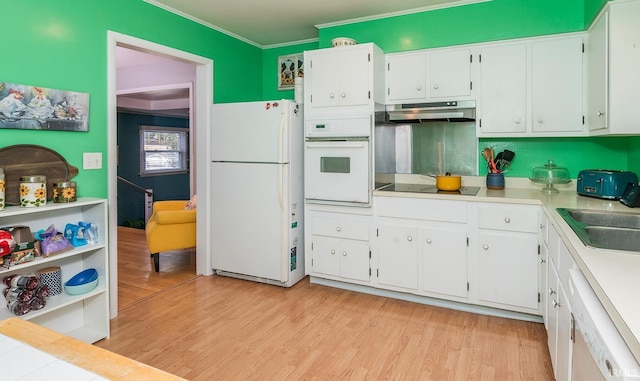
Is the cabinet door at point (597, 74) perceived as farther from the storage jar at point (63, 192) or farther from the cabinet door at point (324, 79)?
the storage jar at point (63, 192)

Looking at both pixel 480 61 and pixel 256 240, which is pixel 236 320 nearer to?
pixel 256 240

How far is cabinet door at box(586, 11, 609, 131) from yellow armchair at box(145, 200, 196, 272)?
355 centimetres

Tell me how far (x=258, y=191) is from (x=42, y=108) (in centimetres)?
169

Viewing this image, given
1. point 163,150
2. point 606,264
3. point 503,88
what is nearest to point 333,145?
point 503,88

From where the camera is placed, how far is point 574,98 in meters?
2.78

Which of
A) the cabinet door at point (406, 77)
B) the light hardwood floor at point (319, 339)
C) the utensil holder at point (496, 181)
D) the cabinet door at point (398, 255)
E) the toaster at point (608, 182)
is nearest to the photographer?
the light hardwood floor at point (319, 339)

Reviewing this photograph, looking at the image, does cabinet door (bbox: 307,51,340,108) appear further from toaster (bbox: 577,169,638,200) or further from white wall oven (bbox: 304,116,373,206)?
toaster (bbox: 577,169,638,200)

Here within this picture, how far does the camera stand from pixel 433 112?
3129 millimetres

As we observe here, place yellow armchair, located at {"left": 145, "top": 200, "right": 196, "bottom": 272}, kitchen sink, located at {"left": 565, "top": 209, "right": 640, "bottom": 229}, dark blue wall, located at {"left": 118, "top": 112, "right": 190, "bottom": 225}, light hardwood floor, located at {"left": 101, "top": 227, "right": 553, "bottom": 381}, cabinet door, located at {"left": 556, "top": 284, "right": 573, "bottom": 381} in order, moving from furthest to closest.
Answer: dark blue wall, located at {"left": 118, "top": 112, "right": 190, "bottom": 225}
yellow armchair, located at {"left": 145, "top": 200, "right": 196, "bottom": 272}
light hardwood floor, located at {"left": 101, "top": 227, "right": 553, "bottom": 381}
kitchen sink, located at {"left": 565, "top": 209, "right": 640, "bottom": 229}
cabinet door, located at {"left": 556, "top": 284, "right": 573, "bottom": 381}

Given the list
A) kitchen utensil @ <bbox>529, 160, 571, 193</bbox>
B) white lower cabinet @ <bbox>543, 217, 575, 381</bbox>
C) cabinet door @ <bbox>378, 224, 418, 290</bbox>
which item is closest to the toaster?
kitchen utensil @ <bbox>529, 160, 571, 193</bbox>

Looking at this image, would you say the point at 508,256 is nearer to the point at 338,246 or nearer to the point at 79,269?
the point at 338,246

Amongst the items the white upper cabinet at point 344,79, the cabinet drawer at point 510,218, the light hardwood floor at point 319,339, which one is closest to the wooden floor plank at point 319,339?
the light hardwood floor at point 319,339

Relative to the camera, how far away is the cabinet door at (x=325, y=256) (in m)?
3.37

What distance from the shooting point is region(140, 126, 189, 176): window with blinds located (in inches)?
340
